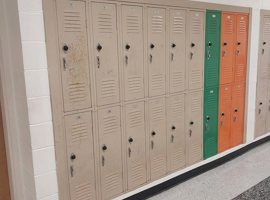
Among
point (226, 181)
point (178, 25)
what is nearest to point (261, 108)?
point (226, 181)

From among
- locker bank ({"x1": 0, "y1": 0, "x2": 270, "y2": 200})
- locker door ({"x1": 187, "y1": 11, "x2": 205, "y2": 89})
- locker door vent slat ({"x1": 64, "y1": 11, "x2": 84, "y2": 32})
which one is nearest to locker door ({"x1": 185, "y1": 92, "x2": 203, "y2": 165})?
locker bank ({"x1": 0, "y1": 0, "x2": 270, "y2": 200})

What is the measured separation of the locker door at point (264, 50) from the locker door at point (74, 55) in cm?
290

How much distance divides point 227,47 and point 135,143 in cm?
182

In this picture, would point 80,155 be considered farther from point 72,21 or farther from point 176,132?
point 176,132

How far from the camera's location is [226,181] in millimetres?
3152

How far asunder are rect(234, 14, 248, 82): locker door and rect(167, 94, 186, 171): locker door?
114 cm

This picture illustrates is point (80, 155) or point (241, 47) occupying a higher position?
point (241, 47)

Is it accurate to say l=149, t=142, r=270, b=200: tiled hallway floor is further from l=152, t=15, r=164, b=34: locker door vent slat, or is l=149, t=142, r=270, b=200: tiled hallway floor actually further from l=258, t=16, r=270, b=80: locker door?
l=152, t=15, r=164, b=34: locker door vent slat

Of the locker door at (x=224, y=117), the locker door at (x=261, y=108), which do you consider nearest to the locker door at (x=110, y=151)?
the locker door at (x=224, y=117)

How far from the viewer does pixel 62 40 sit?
199 centimetres

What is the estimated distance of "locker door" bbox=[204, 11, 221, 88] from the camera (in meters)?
3.11

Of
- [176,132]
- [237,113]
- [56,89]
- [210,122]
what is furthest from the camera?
[237,113]

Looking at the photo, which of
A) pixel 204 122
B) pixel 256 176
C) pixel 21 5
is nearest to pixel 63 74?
pixel 21 5

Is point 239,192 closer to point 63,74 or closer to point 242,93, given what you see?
point 242,93
